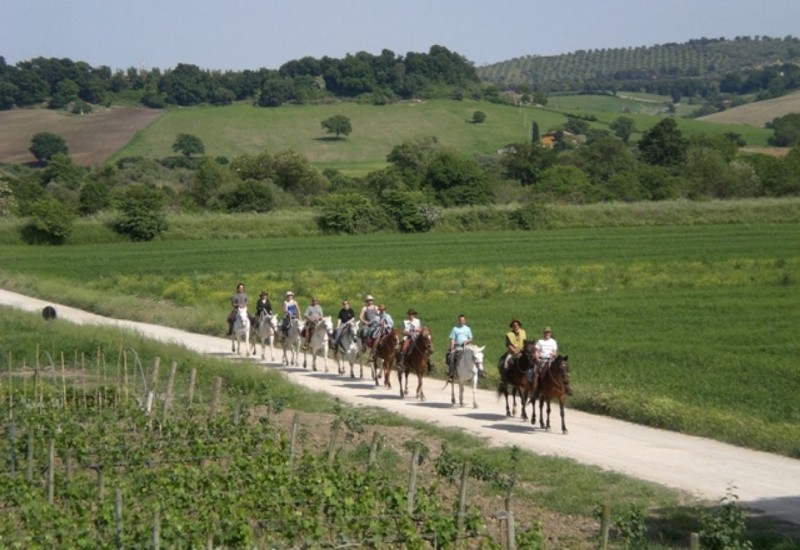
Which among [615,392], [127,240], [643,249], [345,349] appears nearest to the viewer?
[615,392]

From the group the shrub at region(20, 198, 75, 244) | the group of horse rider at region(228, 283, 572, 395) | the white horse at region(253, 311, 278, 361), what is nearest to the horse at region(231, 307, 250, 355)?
the group of horse rider at region(228, 283, 572, 395)

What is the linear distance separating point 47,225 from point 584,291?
1840 inches

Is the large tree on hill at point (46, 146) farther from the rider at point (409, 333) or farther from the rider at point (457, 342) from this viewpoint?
the rider at point (457, 342)

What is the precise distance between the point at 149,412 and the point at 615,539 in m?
10.5

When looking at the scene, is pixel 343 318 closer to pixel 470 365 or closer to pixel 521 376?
pixel 470 365

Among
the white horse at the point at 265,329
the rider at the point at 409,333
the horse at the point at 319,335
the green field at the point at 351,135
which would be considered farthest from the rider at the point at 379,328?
the green field at the point at 351,135

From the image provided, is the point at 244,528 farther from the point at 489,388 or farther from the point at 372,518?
the point at 489,388

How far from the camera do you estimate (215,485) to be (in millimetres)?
18203

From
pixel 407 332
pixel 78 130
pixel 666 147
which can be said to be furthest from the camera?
pixel 78 130

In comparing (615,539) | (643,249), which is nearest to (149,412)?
(615,539)

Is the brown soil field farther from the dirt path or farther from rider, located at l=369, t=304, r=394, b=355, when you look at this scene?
the dirt path

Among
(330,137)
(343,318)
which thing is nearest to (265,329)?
(343,318)

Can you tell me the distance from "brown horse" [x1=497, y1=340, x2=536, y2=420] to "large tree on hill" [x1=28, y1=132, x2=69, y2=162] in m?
130

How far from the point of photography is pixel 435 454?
24.3 m
